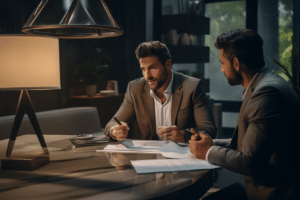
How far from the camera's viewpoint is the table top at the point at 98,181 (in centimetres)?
101

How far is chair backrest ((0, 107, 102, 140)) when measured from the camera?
264 centimetres

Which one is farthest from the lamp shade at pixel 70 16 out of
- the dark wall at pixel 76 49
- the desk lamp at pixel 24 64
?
the dark wall at pixel 76 49

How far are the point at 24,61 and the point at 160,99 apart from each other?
115cm

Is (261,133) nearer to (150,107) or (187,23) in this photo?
(150,107)

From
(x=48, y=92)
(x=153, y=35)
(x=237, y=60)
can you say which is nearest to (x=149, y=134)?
(x=237, y=60)

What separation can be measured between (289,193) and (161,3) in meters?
4.71

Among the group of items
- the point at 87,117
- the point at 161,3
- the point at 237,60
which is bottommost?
the point at 87,117

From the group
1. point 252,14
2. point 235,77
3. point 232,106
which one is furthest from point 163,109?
point 232,106

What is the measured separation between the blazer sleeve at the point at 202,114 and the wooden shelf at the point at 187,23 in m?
3.25

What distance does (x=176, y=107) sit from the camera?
2.29 m

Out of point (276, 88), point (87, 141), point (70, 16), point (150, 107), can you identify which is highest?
point (70, 16)

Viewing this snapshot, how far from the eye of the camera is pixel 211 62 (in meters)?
5.71

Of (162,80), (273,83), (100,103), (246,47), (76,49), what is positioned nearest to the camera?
(273,83)

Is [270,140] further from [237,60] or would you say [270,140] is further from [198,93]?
[198,93]
